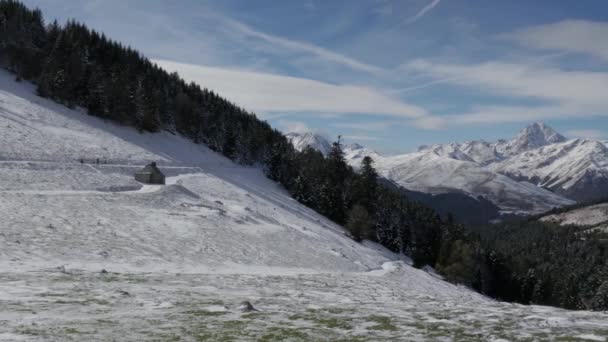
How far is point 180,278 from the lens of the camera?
19047 millimetres

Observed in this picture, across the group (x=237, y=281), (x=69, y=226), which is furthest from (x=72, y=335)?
(x=69, y=226)

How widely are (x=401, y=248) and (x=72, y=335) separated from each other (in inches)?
3889

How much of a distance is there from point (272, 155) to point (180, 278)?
10470 cm

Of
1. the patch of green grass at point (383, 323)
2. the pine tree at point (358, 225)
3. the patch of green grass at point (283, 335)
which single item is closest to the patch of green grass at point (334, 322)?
the patch of green grass at point (383, 323)

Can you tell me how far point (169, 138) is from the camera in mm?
107812

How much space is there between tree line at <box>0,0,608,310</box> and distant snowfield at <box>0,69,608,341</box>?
38473 mm

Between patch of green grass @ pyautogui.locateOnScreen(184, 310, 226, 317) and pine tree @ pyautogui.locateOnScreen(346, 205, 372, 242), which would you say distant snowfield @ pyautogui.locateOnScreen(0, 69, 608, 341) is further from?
pine tree @ pyautogui.locateOnScreen(346, 205, 372, 242)

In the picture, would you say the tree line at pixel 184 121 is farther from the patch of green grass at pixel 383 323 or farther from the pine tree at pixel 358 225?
the patch of green grass at pixel 383 323

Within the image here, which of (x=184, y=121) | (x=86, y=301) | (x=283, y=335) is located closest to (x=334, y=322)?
(x=283, y=335)

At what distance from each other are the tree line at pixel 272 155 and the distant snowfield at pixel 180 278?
126ft

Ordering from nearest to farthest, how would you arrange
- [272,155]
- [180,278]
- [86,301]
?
[86,301]
[180,278]
[272,155]

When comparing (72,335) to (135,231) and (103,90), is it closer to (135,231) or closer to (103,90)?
(135,231)

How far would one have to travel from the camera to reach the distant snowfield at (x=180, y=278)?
390 inches

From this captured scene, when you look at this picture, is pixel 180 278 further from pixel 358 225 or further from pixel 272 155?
pixel 272 155
